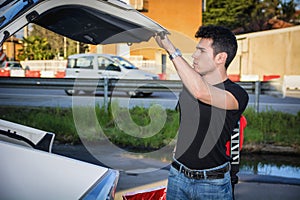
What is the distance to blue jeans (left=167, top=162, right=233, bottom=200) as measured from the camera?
2289 mm

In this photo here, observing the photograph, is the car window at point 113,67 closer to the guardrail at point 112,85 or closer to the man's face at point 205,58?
the guardrail at point 112,85

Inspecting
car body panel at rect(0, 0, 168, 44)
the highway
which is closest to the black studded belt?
car body panel at rect(0, 0, 168, 44)

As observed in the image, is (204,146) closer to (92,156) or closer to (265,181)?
(265,181)

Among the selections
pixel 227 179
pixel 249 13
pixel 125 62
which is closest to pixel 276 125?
pixel 227 179

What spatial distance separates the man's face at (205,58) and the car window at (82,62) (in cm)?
1156

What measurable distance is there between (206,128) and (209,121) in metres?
0.05

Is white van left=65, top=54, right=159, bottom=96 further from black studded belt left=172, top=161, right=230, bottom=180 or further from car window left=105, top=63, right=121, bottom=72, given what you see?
black studded belt left=172, top=161, right=230, bottom=180

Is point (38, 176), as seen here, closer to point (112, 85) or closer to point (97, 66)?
point (112, 85)

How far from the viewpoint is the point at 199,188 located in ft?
7.54

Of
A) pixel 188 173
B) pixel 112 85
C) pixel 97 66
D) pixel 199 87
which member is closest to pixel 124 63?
pixel 97 66

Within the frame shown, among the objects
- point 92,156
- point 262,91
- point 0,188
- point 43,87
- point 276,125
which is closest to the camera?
point 0,188

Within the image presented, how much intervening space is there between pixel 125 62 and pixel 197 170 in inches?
428

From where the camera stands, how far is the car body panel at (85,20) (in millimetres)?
1791

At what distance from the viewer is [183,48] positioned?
2.44m
